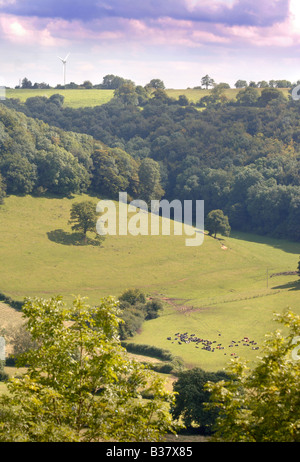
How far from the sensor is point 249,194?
125625 millimetres

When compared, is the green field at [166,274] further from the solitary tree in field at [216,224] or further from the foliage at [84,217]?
the solitary tree in field at [216,224]

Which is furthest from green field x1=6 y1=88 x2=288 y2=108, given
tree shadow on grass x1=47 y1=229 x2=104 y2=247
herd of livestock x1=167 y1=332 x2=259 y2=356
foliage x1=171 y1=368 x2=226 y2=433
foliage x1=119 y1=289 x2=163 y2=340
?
foliage x1=171 y1=368 x2=226 y2=433

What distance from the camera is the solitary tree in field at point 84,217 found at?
91062mm

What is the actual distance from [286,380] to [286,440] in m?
1.84

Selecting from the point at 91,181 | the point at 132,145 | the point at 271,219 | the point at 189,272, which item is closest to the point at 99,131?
the point at 132,145

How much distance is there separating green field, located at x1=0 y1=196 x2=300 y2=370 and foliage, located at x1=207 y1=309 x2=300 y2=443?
33.6 metres

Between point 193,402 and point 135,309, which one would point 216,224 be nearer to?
point 135,309

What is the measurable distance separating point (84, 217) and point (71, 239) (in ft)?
14.3

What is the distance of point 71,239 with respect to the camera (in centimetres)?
9075

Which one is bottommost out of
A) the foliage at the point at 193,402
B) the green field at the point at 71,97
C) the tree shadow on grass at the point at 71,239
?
the foliage at the point at 193,402

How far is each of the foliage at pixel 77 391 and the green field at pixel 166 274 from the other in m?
32.9

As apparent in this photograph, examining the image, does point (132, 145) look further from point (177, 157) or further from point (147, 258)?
point (147, 258)

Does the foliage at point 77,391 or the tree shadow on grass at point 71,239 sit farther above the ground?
the foliage at point 77,391

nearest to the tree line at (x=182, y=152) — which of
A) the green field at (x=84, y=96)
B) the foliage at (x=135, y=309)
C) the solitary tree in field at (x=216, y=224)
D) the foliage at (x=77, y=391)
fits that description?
the green field at (x=84, y=96)
